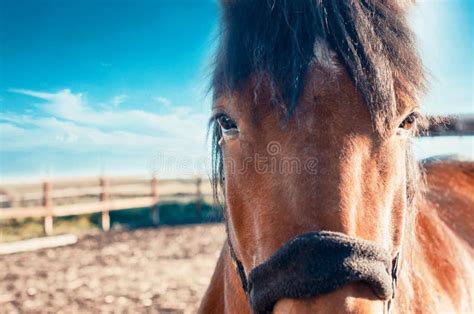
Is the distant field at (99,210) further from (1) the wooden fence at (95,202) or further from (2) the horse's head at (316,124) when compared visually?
(2) the horse's head at (316,124)

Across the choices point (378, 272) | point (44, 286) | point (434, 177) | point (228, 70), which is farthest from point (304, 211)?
point (44, 286)

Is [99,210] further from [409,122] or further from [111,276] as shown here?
[409,122]

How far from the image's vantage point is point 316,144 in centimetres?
125

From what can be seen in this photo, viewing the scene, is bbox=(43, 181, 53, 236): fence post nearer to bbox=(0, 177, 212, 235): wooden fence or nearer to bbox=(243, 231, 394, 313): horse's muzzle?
bbox=(0, 177, 212, 235): wooden fence

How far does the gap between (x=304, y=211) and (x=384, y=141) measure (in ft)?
1.25

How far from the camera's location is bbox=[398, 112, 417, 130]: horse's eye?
1548mm

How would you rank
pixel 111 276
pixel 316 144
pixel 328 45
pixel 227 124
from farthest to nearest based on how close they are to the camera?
pixel 111 276 → pixel 227 124 → pixel 328 45 → pixel 316 144

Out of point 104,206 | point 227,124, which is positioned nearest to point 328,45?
point 227,124

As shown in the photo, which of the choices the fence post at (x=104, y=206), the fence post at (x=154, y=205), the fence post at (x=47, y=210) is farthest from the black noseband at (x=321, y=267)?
the fence post at (x=154, y=205)

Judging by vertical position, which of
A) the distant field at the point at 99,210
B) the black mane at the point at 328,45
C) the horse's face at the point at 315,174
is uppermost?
the black mane at the point at 328,45

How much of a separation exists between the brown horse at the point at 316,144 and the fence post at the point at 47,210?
399 inches

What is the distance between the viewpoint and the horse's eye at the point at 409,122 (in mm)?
1548

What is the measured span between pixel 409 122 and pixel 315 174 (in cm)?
55

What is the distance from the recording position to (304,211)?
1188 mm
